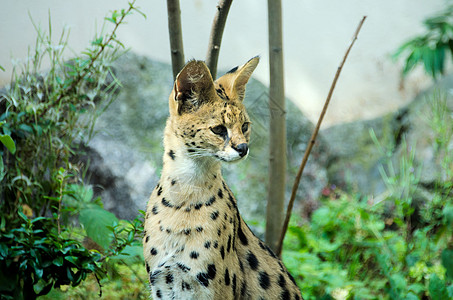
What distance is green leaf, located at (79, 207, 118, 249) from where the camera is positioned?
99.3 inches

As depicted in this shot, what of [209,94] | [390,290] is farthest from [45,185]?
[390,290]

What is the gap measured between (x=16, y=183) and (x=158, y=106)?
213 cm

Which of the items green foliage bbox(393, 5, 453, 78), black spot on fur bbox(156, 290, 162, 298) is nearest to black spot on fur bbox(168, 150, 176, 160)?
black spot on fur bbox(156, 290, 162, 298)

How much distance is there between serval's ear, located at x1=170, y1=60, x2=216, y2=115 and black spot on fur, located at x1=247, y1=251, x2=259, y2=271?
68cm

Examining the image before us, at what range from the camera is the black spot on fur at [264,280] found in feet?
6.70

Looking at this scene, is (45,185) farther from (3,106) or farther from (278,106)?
(278,106)

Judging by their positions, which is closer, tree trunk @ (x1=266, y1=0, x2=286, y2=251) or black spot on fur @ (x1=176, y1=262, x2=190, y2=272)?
black spot on fur @ (x1=176, y1=262, x2=190, y2=272)

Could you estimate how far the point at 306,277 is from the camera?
3.32 m

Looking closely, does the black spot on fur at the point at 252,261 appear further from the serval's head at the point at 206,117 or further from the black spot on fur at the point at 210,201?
the serval's head at the point at 206,117

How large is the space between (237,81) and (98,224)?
1160mm

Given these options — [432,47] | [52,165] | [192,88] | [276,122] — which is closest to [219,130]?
[192,88]

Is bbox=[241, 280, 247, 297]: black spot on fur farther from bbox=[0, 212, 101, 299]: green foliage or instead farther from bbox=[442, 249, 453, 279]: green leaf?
bbox=[442, 249, 453, 279]: green leaf

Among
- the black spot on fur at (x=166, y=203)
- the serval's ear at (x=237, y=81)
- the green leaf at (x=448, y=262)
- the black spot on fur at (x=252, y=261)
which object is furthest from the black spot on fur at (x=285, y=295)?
the green leaf at (x=448, y=262)

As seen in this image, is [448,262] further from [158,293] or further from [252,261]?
[158,293]
